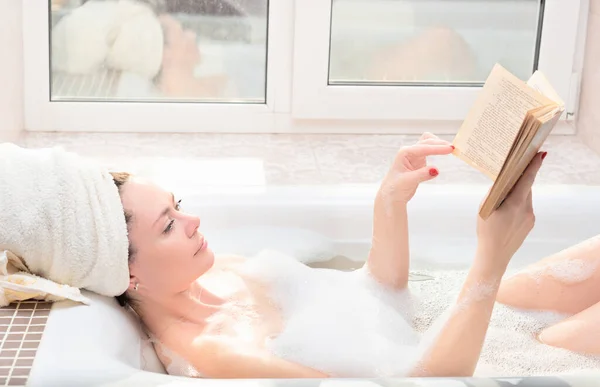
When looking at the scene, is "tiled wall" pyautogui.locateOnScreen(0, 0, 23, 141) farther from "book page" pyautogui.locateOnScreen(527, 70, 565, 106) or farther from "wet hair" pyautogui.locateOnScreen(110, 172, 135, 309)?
"book page" pyautogui.locateOnScreen(527, 70, 565, 106)

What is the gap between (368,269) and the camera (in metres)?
1.86

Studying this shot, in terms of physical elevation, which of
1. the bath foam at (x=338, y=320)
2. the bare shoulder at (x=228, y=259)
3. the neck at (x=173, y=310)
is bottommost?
the bath foam at (x=338, y=320)

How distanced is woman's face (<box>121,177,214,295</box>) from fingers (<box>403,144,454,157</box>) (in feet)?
1.36

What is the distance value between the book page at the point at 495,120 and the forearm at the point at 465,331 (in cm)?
17

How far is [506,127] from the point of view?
139 centimetres

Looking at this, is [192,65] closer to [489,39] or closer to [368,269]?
[489,39]

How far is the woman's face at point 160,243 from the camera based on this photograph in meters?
1.55

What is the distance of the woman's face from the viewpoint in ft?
5.09

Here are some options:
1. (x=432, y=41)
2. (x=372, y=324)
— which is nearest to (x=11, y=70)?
(x=432, y=41)

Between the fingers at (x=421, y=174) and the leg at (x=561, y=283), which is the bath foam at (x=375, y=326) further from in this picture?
the fingers at (x=421, y=174)

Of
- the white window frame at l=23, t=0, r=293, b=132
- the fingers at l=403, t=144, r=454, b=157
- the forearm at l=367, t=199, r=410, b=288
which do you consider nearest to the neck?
the forearm at l=367, t=199, r=410, b=288

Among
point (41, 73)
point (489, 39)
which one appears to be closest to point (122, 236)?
point (41, 73)

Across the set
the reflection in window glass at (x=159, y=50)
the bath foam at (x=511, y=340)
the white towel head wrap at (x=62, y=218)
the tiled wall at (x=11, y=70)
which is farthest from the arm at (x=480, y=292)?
the reflection in window glass at (x=159, y=50)

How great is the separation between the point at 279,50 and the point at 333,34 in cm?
20
